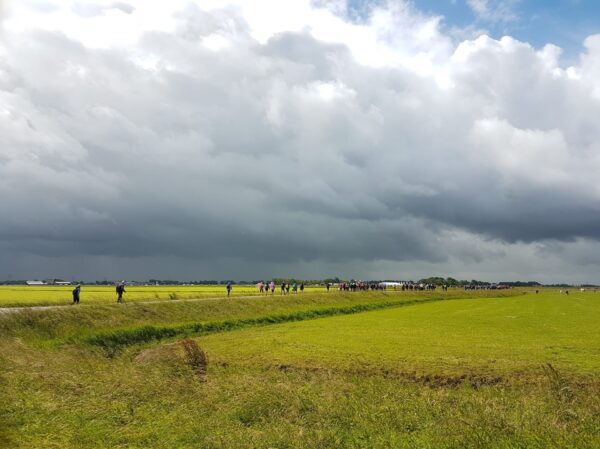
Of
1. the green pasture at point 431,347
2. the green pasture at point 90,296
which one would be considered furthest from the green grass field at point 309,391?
the green pasture at point 90,296

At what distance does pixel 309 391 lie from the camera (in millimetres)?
18844

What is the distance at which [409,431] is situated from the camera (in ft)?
48.6

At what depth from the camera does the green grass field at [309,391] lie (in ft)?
45.3

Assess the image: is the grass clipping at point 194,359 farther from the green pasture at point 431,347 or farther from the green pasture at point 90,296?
the green pasture at point 90,296

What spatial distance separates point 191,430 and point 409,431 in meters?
6.27

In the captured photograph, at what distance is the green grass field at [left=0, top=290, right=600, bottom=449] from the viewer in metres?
13.8

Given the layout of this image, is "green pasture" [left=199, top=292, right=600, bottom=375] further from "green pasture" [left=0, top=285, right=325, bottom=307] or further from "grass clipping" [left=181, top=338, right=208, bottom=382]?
"green pasture" [left=0, top=285, right=325, bottom=307]

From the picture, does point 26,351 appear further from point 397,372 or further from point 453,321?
point 453,321

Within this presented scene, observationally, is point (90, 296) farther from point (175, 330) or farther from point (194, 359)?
point (194, 359)

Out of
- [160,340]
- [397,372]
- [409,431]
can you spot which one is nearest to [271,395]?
[409,431]

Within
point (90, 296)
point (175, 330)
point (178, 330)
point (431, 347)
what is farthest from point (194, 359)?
point (90, 296)

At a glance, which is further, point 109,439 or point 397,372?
point 397,372

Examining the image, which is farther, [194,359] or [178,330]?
[178,330]

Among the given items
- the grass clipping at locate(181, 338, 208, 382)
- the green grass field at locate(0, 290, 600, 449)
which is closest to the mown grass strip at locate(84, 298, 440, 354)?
the green grass field at locate(0, 290, 600, 449)
